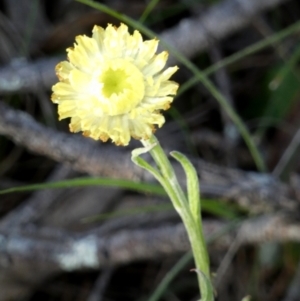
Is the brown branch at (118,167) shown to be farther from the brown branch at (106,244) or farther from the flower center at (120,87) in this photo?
the flower center at (120,87)

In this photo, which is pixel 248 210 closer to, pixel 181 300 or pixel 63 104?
pixel 181 300

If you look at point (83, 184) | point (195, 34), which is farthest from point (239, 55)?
point (83, 184)

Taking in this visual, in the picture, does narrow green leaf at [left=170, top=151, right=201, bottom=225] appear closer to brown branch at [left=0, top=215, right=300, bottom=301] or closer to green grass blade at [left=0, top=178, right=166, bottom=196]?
green grass blade at [left=0, top=178, right=166, bottom=196]

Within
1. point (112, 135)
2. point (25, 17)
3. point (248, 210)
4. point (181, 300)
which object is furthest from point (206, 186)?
point (25, 17)

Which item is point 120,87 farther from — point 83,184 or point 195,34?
point 195,34

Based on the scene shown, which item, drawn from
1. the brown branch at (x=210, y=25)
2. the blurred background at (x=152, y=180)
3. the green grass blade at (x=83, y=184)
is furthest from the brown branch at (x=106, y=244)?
the brown branch at (x=210, y=25)
